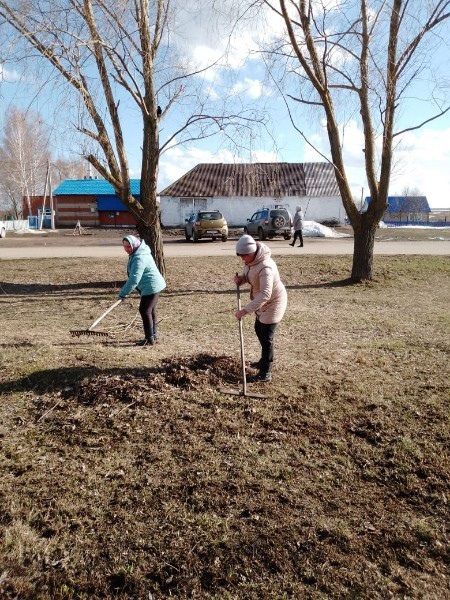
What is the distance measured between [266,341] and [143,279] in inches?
79.6

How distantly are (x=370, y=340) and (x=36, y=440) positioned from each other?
4.49 metres

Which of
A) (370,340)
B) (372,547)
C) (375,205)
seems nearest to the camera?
(372,547)

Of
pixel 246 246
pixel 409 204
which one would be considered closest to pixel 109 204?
pixel 409 204

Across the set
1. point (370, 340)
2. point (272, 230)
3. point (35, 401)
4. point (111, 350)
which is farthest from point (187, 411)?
point (272, 230)

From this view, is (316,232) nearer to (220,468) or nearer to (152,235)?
(152,235)

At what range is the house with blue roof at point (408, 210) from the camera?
43375mm

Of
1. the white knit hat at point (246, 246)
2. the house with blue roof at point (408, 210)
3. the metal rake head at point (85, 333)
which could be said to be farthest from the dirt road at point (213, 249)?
the house with blue roof at point (408, 210)

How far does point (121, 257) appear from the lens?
1517cm

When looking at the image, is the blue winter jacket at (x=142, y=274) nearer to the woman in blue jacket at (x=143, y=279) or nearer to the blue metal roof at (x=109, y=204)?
the woman in blue jacket at (x=143, y=279)

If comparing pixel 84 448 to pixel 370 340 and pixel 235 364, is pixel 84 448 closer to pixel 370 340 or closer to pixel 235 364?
pixel 235 364

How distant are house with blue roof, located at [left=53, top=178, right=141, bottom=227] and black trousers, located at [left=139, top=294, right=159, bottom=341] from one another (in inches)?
1445

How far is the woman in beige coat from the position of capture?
457 cm

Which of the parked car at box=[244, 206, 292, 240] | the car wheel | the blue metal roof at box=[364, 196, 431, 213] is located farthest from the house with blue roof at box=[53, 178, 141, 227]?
the blue metal roof at box=[364, 196, 431, 213]

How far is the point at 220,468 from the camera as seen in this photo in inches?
138
